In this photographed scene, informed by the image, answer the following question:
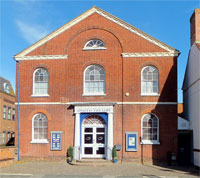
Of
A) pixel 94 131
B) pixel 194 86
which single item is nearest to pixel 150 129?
pixel 94 131

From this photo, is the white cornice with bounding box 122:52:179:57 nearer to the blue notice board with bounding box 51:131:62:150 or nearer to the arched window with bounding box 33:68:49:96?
the arched window with bounding box 33:68:49:96

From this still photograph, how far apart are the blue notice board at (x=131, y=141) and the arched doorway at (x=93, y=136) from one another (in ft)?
5.08

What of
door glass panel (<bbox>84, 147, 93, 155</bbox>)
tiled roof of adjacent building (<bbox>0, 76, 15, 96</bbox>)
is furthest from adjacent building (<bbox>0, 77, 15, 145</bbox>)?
door glass panel (<bbox>84, 147, 93, 155</bbox>)

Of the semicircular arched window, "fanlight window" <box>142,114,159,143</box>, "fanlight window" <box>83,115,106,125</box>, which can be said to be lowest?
"fanlight window" <box>142,114,159,143</box>

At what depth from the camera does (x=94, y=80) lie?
21.7 m

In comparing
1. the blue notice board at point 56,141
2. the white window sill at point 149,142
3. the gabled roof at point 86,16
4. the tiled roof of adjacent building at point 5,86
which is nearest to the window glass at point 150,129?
the white window sill at point 149,142

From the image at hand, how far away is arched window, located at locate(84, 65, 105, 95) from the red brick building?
7cm

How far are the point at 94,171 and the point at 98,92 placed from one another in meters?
5.97

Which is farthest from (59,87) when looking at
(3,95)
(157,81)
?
(3,95)

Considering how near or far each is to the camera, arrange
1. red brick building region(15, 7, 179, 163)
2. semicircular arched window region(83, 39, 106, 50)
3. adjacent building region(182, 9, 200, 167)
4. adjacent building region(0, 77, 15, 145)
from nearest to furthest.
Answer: adjacent building region(182, 9, 200, 167) < red brick building region(15, 7, 179, 163) < semicircular arched window region(83, 39, 106, 50) < adjacent building region(0, 77, 15, 145)

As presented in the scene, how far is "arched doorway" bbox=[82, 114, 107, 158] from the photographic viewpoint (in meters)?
21.2

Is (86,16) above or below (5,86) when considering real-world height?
above

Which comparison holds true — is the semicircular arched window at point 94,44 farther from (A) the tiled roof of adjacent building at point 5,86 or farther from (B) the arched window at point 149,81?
(A) the tiled roof of adjacent building at point 5,86

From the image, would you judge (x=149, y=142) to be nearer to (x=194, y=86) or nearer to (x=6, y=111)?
(x=194, y=86)
